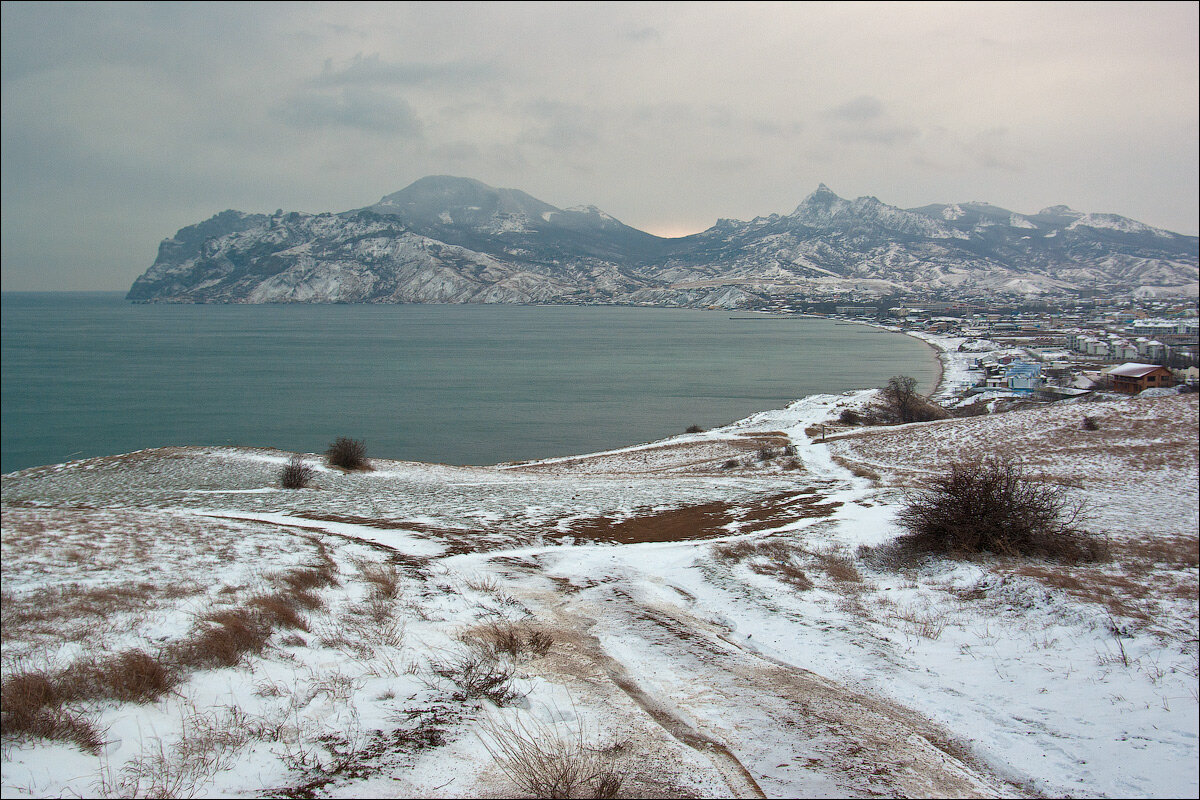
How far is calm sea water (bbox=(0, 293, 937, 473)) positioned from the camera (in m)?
48.9

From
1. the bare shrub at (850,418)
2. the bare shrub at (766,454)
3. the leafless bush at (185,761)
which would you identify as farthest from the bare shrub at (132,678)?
the bare shrub at (850,418)

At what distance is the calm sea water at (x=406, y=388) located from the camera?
48.9 meters

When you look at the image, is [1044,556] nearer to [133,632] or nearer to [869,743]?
[869,743]

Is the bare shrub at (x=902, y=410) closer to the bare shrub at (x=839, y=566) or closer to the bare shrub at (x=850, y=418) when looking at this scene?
the bare shrub at (x=850, y=418)

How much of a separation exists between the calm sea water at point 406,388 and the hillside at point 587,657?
31850mm

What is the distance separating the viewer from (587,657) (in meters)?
7.06

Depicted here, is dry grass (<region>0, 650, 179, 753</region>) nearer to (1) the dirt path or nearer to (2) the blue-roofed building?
(1) the dirt path

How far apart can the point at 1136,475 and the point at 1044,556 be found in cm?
1524

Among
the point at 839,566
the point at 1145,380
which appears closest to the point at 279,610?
the point at 839,566

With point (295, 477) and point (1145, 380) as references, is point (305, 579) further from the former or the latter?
point (1145, 380)

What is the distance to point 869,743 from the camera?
5.33 metres

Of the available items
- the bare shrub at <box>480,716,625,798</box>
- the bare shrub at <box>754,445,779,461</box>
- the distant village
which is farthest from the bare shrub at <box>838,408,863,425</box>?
the bare shrub at <box>480,716,625,798</box>

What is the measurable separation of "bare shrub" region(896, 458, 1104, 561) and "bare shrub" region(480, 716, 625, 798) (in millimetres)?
9217

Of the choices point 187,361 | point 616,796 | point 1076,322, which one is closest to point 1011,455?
point 616,796
